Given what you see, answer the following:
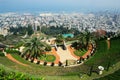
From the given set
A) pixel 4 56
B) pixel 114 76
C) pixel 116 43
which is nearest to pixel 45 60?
pixel 4 56

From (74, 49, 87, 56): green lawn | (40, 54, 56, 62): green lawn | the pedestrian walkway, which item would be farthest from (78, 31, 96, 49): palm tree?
(40, 54, 56, 62): green lawn

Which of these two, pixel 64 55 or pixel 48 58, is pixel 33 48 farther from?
pixel 64 55

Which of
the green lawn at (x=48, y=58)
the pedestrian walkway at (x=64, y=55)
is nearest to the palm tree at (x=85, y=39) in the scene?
the pedestrian walkway at (x=64, y=55)

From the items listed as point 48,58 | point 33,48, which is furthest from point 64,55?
point 33,48

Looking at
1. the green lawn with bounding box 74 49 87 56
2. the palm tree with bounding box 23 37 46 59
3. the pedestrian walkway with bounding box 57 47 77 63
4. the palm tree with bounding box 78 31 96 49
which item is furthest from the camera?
the palm tree with bounding box 78 31 96 49

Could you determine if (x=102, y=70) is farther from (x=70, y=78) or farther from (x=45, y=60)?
(x=45, y=60)

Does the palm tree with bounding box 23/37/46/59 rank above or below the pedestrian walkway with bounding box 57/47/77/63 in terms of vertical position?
above

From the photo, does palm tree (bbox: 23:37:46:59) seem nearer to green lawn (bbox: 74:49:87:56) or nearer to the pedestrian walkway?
the pedestrian walkway

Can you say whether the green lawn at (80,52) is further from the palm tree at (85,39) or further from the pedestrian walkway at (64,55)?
the pedestrian walkway at (64,55)

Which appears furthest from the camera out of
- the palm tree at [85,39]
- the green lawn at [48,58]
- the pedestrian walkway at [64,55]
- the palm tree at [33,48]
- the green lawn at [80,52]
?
the palm tree at [85,39]
